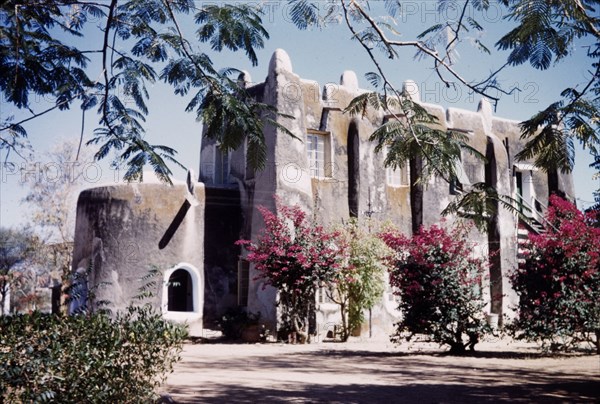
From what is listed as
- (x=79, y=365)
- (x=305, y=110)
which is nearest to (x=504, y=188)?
(x=305, y=110)

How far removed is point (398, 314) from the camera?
19969 millimetres

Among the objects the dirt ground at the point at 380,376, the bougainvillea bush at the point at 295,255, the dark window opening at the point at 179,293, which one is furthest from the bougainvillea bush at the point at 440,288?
the dark window opening at the point at 179,293

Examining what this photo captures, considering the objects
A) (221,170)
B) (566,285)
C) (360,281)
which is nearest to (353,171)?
(360,281)

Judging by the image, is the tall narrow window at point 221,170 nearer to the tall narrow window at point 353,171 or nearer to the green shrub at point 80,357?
the tall narrow window at point 353,171

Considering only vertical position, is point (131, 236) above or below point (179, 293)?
above

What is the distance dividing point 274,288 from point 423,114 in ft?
40.9

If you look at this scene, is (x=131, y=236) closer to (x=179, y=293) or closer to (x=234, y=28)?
(x=179, y=293)

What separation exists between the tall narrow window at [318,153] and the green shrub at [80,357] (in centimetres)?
1351

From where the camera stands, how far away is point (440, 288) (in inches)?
523

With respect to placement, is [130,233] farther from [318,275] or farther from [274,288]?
[318,275]

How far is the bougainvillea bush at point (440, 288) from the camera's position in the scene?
13.3m

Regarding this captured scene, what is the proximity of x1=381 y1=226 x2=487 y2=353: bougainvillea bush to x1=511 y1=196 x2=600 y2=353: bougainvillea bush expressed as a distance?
1.20 m

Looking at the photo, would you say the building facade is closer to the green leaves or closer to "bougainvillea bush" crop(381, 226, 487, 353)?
"bougainvillea bush" crop(381, 226, 487, 353)

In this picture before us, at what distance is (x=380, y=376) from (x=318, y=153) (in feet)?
35.6
